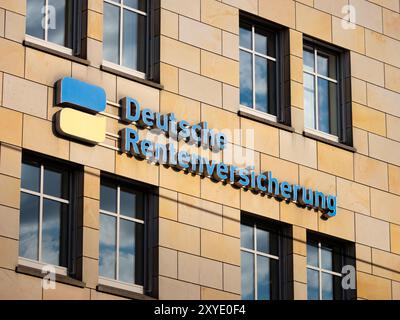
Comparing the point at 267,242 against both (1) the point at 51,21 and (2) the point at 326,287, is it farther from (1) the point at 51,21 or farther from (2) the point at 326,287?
(1) the point at 51,21

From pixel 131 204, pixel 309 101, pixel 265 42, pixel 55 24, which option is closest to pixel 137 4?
pixel 55 24

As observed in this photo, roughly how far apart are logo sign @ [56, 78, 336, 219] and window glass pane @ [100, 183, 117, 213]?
0.83 m

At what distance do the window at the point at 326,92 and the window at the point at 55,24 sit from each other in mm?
6867

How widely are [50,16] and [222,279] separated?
262 inches

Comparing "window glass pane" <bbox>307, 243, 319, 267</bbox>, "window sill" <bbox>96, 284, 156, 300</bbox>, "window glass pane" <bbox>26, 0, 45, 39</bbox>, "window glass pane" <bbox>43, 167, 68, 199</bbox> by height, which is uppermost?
"window glass pane" <bbox>26, 0, 45, 39</bbox>

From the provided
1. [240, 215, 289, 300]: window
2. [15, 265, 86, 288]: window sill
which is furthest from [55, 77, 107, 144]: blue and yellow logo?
[240, 215, 289, 300]: window

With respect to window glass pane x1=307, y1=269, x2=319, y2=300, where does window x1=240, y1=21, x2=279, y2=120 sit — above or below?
above

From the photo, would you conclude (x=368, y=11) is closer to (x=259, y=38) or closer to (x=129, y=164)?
(x=259, y=38)

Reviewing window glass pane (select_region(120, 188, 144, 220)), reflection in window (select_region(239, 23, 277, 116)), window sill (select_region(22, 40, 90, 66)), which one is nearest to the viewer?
window sill (select_region(22, 40, 90, 66))

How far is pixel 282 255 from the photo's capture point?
4019cm

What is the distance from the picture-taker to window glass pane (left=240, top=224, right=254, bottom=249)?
129ft

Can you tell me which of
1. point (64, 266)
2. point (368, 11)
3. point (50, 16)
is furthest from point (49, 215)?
point (368, 11)

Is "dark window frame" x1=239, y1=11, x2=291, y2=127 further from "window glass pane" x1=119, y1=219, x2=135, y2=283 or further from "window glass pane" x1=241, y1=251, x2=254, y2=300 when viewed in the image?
"window glass pane" x1=119, y1=219, x2=135, y2=283

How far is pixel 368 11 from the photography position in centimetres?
4369
